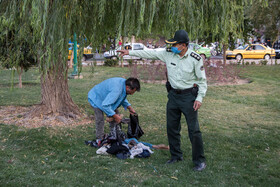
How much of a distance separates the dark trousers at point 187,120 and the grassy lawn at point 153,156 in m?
0.28

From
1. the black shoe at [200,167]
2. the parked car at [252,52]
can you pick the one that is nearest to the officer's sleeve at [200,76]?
the black shoe at [200,167]

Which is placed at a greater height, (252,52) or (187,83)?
(252,52)

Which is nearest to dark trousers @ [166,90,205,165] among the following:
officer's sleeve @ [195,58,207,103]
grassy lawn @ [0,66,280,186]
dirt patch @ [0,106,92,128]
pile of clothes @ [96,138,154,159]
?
officer's sleeve @ [195,58,207,103]

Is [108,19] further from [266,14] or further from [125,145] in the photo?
[266,14]

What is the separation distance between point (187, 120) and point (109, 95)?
1306 mm

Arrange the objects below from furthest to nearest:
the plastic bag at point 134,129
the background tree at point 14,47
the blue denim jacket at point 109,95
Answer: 1. the background tree at point 14,47
2. the plastic bag at point 134,129
3. the blue denim jacket at point 109,95

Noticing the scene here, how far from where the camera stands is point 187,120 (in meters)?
4.77

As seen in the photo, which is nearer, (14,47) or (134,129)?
(134,129)

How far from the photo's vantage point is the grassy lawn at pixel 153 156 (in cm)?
448

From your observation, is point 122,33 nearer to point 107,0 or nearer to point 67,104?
point 107,0

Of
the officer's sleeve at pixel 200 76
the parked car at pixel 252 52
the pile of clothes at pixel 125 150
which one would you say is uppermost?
the parked car at pixel 252 52

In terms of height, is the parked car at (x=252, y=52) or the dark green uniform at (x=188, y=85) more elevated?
the parked car at (x=252, y=52)

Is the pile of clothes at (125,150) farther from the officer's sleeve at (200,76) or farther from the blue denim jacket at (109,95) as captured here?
the officer's sleeve at (200,76)

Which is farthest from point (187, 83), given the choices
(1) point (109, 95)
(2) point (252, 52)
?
(2) point (252, 52)
